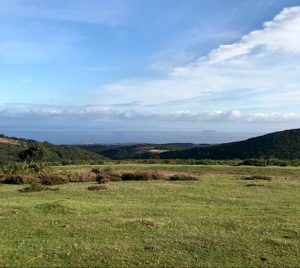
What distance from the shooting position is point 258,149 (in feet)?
274

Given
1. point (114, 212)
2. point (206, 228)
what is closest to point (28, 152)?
point (114, 212)

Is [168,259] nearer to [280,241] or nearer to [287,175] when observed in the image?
[280,241]

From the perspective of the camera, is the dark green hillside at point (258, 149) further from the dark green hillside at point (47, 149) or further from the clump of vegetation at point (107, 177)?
the clump of vegetation at point (107, 177)

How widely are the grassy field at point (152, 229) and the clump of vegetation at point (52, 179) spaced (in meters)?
4.55

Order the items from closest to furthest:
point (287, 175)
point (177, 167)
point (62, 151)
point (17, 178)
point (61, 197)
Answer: point (61, 197) → point (17, 178) → point (287, 175) → point (177, 167) → point (62, 151)

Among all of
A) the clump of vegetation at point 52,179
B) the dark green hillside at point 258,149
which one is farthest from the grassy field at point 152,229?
the dark green hillside at point 258,149

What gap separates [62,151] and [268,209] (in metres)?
79.5

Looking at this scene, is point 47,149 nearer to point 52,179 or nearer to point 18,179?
point 18,179

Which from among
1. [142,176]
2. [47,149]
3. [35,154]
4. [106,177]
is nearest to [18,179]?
[106,177]

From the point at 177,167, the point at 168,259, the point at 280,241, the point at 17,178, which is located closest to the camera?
the point at 168,259

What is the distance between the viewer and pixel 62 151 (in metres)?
95.7

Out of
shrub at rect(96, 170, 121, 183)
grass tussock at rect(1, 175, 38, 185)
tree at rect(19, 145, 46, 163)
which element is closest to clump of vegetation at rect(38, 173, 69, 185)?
grass tussock at rect(1, 175, 38, 185)

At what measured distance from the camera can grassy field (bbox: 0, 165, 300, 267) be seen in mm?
11953

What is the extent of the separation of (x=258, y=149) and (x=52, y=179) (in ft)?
193
